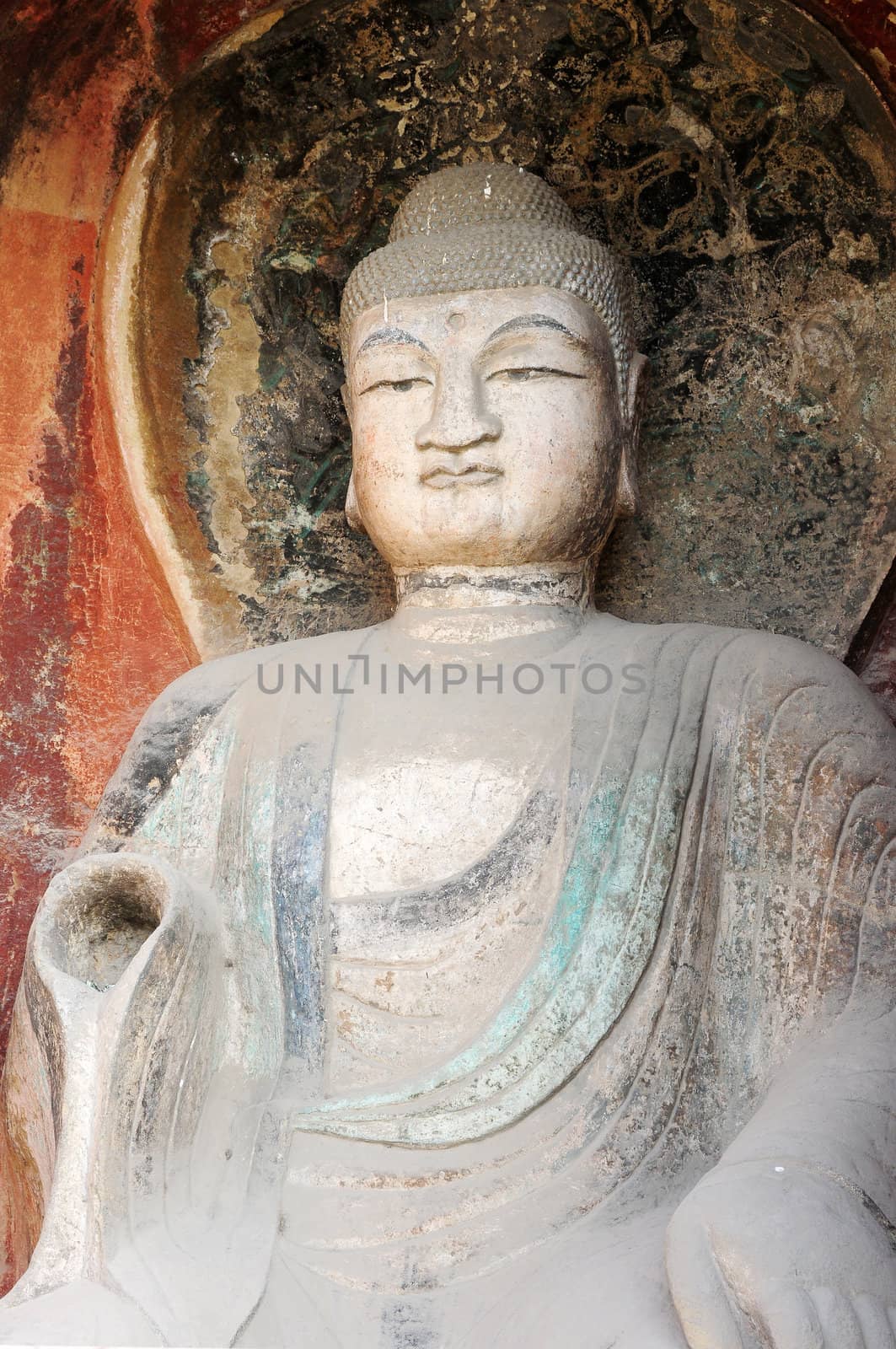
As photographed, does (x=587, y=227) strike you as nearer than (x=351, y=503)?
No

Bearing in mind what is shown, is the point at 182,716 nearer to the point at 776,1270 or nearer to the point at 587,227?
the point at 587,227

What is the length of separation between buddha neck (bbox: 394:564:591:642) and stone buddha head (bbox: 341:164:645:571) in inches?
1.2

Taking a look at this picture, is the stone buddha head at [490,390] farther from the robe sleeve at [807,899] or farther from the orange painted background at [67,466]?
the orange painted background at [67,466]

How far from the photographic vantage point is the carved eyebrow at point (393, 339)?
388 cm

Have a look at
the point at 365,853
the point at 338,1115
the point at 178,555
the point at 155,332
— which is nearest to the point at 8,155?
the point at 155,332

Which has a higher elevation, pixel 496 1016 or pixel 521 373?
pixel 521 373

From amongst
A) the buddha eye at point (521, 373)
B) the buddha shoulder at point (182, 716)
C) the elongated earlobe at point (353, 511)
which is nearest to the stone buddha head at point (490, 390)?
the buddha eye at point (521, 373)

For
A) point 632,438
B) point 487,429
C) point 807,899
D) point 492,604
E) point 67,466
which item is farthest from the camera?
point 67,466

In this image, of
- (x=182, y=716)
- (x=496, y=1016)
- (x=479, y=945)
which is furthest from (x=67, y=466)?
(x=496, y=1016)

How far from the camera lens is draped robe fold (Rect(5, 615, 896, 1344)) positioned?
314 centimetres

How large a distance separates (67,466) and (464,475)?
3.81ft

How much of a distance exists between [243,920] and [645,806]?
2.60 ft

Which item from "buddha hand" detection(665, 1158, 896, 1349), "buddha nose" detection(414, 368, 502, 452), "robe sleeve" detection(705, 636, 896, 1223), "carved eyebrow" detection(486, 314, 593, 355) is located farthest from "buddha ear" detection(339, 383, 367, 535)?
"buddha hand" detection(665, 1158, 896, 1349)

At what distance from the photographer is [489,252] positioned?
3906 millimetres
